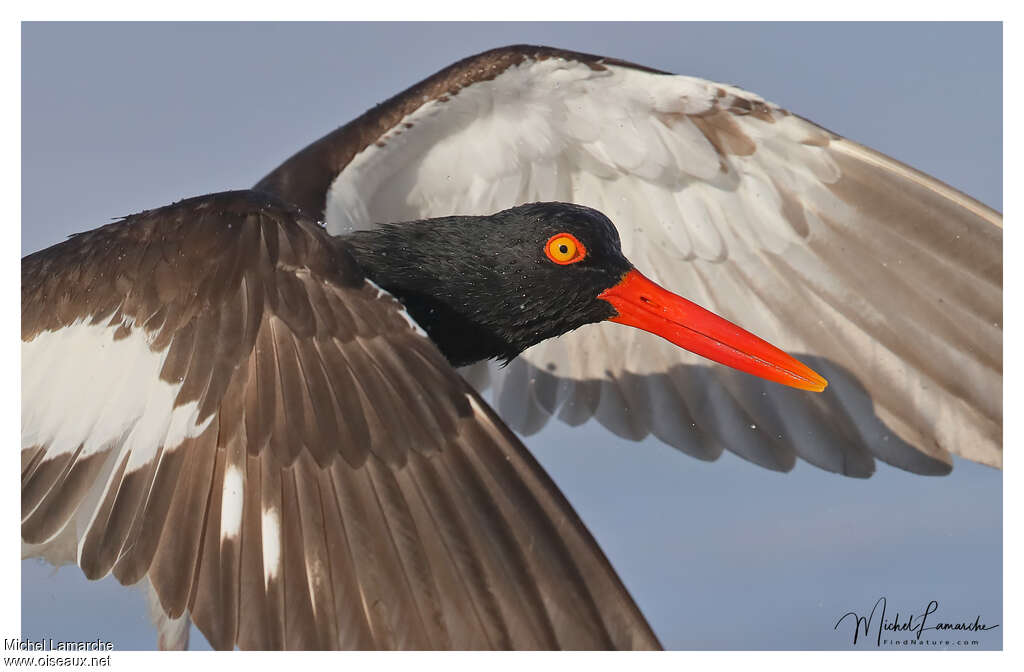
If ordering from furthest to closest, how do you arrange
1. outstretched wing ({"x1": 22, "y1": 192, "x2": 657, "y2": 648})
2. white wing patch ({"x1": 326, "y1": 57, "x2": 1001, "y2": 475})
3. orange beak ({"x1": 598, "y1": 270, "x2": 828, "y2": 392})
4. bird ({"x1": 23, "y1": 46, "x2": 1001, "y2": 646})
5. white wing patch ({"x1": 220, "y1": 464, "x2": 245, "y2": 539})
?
1. white wing patch ({"x1": 326, "y1": 57, "x2": 1001, "y2": 475})
2. bird ({"x1": 23, "y1": 46, "x2": 1001, "y2": 646})
3. orange beak ({"x1": 598, "y1": 270, "x2": 828, "y2": 392})
4. white wing patch ({"x1": 220, "y1": 464, "x2": 245, "y2": 539})
5. outstretched wing ({"x1": 22, "y1": 192, "x2": 657, "y2": 648})

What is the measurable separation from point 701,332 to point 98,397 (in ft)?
8.75

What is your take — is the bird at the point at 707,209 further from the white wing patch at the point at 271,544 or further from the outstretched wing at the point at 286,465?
the white wing patch at the point at 271,544

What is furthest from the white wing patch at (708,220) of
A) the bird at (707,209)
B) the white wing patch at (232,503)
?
the white wing patch at (232,503)

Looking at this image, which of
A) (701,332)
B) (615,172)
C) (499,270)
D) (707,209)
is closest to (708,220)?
(707,209)

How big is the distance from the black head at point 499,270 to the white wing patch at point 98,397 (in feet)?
4.86

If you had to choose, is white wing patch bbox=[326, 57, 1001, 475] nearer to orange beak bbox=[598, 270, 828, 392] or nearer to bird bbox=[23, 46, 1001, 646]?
bird bbox=[23, 46, 1001, 646]

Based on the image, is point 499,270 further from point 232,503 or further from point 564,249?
point 232,503

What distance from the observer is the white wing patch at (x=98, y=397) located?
3.70 metres

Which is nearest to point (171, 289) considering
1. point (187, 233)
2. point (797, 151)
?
point (187, 233)

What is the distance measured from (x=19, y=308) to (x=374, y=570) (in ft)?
7.59

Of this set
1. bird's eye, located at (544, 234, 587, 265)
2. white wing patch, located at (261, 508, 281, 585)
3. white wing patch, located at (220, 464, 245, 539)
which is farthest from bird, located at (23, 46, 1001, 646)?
white wing patch, located at (261, 508, 281, 585)

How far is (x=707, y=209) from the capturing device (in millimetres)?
6391

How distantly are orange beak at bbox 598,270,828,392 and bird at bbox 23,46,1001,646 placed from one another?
0.69 metres

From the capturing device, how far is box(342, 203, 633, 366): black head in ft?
17.2
